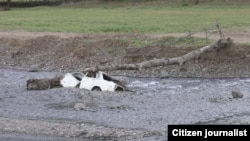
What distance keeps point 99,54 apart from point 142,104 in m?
11.1

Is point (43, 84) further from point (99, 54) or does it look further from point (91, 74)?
point (99, 54)

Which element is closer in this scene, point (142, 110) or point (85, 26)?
point (142, 110)

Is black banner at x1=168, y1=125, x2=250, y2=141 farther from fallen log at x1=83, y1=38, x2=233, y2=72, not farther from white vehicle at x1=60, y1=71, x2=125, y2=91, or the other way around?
fallen log at x1=83, y1=38, x2=233, y2=72

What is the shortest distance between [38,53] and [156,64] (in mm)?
9782

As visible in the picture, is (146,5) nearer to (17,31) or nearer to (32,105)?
(17,31)

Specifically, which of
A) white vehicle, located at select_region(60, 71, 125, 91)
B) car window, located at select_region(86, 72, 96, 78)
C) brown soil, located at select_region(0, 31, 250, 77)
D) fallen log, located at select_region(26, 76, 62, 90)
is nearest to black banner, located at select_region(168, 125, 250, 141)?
white vehicle, located at select_region(60, 71, 125, 91)

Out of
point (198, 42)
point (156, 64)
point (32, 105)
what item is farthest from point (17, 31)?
point (32, 105)

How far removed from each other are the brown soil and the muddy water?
199 centimetres

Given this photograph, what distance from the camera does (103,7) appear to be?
198 feet

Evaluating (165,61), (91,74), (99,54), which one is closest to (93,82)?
(91,74)

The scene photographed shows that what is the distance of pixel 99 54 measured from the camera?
2848 cm

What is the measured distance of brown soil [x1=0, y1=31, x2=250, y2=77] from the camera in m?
24.8

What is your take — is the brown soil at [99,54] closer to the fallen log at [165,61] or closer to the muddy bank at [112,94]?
the muddy bank at [112,94]

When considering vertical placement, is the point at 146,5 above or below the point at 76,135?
below
